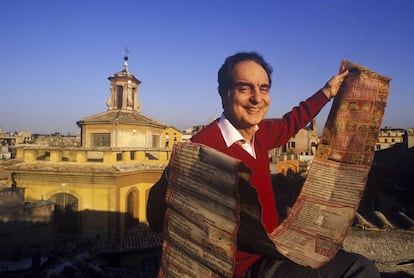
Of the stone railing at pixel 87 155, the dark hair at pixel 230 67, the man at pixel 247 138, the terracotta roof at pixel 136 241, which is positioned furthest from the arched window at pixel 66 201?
the dark hair at pixel 230 67

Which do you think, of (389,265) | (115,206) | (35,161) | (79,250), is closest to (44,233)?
(79,250)

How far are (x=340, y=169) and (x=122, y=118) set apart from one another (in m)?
19.1

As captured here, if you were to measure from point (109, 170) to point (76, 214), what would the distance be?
2.72 meters

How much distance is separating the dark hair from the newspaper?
77cm

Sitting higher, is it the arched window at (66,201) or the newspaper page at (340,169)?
the newspaper page at (340,169)

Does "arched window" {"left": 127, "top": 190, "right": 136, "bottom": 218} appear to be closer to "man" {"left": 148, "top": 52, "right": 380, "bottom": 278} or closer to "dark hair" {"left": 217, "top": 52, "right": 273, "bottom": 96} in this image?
"man" {"left": 148, "top": 52, "right": 380, "bottom": 278}

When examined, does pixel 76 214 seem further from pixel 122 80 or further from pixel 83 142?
pixel 122 80

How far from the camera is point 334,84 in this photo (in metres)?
2.68

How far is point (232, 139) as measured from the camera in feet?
7.43

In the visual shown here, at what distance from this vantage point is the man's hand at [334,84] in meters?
2.68

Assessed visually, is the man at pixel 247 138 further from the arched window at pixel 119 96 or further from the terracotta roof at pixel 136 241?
the arched window at pixel 119 96

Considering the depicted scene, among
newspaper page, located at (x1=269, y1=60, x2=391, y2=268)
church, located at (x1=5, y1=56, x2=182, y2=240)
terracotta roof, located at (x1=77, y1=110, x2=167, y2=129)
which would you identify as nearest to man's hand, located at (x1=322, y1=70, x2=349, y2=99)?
newspaper page, located at (x1=269, y1=60, x2=391, y2=268)

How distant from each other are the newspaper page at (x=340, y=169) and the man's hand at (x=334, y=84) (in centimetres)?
4

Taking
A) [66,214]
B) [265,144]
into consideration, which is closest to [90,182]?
[66,214]
